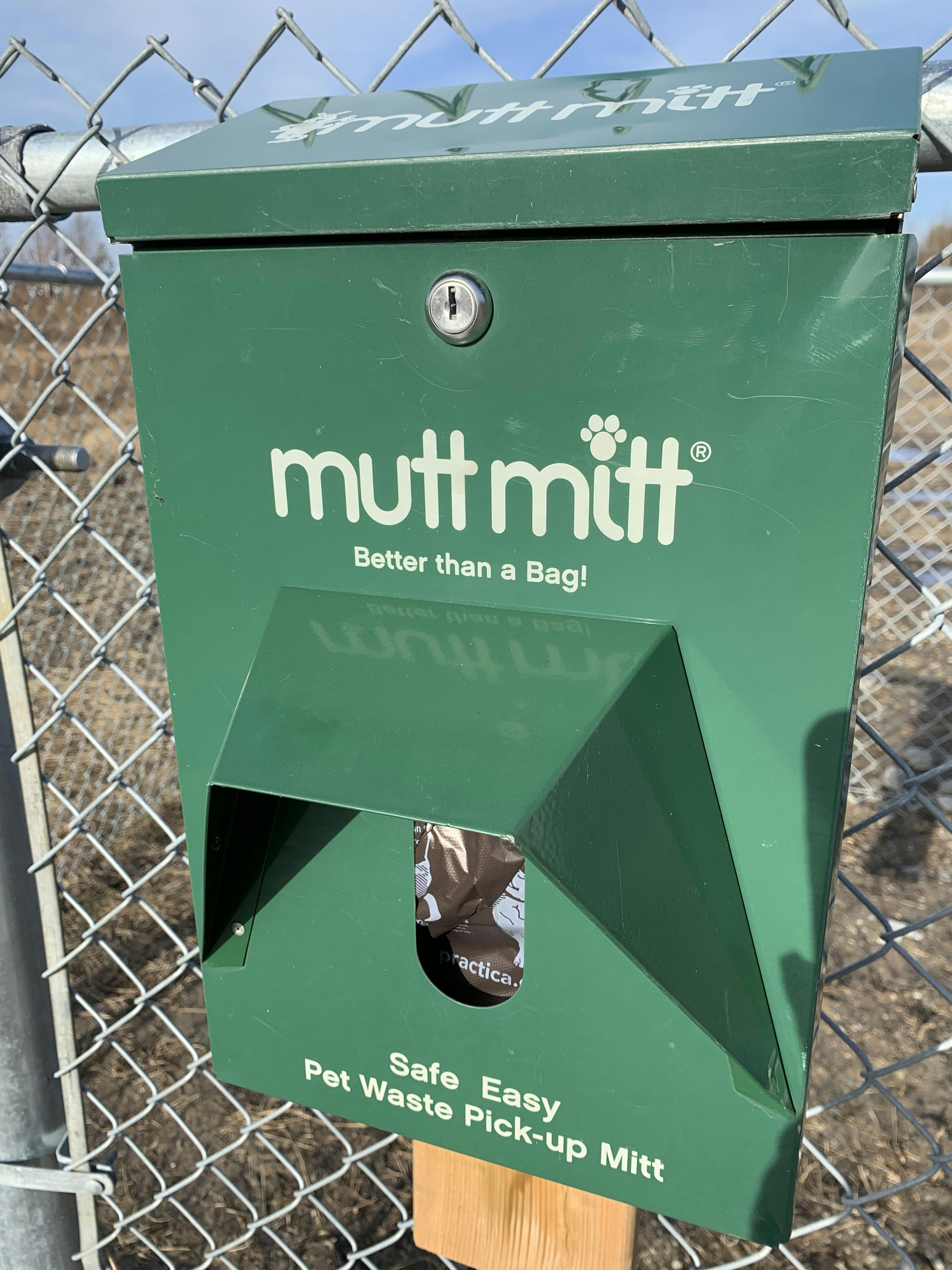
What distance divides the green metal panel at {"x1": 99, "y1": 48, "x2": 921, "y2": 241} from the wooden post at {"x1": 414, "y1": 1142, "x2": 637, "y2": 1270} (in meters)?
1.08

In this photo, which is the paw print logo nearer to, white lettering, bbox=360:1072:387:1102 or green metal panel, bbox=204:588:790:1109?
green metal panel, bbox=204:588:790:1109

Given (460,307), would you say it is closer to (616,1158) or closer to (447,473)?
(447,473)

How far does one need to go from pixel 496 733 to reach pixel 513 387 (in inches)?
12.0

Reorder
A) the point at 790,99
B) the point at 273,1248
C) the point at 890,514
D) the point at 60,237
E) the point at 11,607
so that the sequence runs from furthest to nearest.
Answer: the point at 890,514 → the point at 273,1248 → the point at 11,607 → the point at 60,237 → the point at 790,99

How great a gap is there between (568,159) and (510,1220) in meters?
1.26

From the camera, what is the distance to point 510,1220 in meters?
1.21

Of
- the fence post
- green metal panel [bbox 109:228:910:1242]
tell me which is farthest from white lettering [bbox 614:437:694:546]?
the fence post

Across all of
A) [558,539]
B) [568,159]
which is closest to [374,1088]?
[558,539]

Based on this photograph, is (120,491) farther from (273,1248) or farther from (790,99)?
(790,99)

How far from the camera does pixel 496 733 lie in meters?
0.79

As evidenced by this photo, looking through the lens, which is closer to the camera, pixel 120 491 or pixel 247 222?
pixel 247 222

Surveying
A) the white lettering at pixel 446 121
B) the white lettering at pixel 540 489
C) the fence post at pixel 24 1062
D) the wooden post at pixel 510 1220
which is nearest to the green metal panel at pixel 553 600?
the white lettering at pixel 540 489

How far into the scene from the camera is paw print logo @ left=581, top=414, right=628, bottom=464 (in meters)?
0.77

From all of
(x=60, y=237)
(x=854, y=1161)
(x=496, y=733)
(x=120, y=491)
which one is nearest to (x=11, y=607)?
(x=60, y=237)
